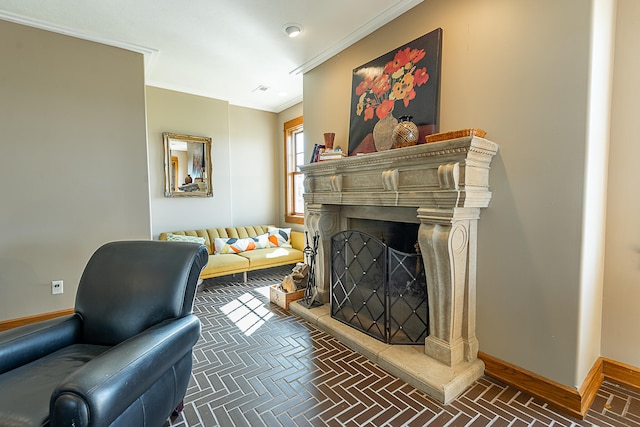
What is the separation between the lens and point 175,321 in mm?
1559

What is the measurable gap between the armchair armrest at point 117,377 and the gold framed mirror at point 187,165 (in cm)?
353

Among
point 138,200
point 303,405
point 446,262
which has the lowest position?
point 303,405

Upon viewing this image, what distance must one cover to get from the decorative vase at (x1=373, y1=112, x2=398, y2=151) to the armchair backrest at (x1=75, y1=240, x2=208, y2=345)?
171 cm

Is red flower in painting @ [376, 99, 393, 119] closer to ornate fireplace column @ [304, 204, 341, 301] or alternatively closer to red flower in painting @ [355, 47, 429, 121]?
red flower in painting @ [355, 47, 429, 121]

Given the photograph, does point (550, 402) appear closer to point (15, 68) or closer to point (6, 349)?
point (6, 349)

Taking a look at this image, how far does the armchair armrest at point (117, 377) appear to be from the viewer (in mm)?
984

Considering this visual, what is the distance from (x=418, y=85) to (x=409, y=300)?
175cm

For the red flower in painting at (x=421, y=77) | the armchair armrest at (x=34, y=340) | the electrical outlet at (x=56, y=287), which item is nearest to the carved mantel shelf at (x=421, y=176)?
the red flower in painting at (x=421, y=77)

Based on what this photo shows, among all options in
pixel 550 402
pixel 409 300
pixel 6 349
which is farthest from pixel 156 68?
pixel 550 402

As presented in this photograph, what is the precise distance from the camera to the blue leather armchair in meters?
1.04

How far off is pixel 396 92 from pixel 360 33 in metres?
0.86

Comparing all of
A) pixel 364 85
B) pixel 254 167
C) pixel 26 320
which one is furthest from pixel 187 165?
pixel 364 85

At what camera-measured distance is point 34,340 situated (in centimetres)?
146

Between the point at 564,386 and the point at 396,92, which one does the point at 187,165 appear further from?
the point at 564,386
